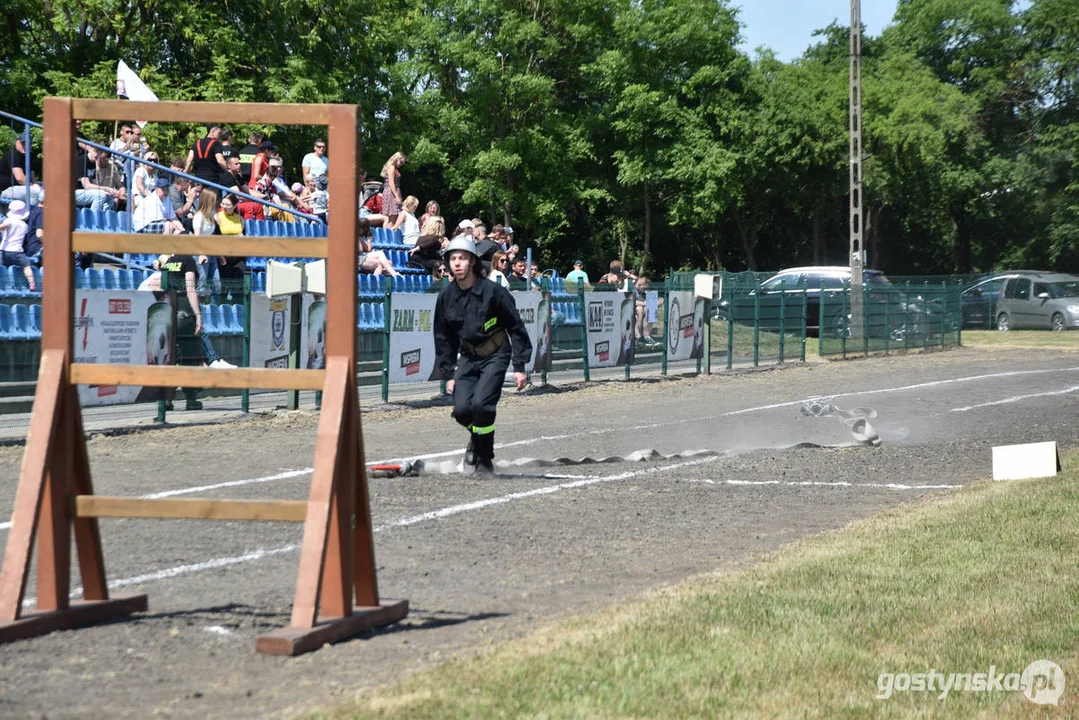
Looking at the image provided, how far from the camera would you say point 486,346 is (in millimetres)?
11047

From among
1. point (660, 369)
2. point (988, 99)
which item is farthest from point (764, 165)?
point (660, 369)

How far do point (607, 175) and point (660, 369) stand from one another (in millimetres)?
34968

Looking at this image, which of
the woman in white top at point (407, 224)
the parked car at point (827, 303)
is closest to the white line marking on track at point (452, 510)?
the woman in white top at point (407, 224)

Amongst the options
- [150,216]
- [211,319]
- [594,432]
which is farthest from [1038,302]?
[211,319]

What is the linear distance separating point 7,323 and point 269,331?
3176 mm

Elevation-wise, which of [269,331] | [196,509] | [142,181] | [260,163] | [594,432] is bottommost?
[594,432]

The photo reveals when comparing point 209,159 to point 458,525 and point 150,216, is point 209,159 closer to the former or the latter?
point 150,216

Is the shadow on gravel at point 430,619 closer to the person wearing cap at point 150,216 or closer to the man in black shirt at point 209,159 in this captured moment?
the person wearing cap at point 150,216

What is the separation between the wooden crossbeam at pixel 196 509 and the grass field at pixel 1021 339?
34.8 m

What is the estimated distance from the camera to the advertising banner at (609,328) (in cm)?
2277

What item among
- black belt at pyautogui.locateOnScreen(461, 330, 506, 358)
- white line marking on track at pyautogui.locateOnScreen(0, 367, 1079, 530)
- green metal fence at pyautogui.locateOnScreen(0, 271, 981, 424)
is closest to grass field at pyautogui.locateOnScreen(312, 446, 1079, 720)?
white line marking on track at pyautogui.locateOnScreen(0, 367, 1079, 530)

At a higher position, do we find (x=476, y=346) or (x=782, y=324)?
(x=782, y=324)

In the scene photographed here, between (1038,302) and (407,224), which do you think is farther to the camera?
(1038,302)

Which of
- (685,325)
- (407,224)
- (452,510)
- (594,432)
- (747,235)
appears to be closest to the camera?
(452,510)
